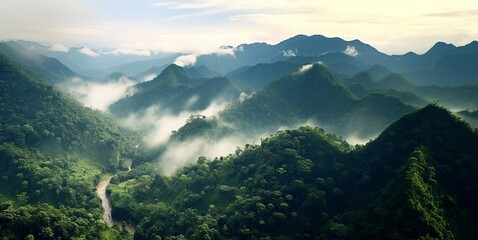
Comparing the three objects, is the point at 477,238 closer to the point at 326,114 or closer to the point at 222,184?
the point at 222,184

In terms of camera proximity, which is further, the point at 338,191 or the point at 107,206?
the point at 107,206

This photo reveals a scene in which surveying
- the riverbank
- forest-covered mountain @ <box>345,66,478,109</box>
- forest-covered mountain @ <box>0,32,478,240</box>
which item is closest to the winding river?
the riverbank

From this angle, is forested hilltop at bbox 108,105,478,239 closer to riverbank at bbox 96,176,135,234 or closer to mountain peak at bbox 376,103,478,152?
mountain peak at bbox 376,103,478,152

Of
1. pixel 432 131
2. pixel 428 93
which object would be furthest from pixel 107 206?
pixel 428 93

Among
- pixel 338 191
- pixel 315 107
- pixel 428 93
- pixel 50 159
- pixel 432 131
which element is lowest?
pixel 50 159

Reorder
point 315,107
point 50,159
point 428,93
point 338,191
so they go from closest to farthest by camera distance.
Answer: point 338,191 → point 50,159 → point 315,107 → point 428,93

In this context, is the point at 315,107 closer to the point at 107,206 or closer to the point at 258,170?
the point at 258,170

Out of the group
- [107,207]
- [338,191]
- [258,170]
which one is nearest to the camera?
[338,191]

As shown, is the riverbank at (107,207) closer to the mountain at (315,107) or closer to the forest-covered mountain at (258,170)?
the forest-covered mountain at (258,170)
